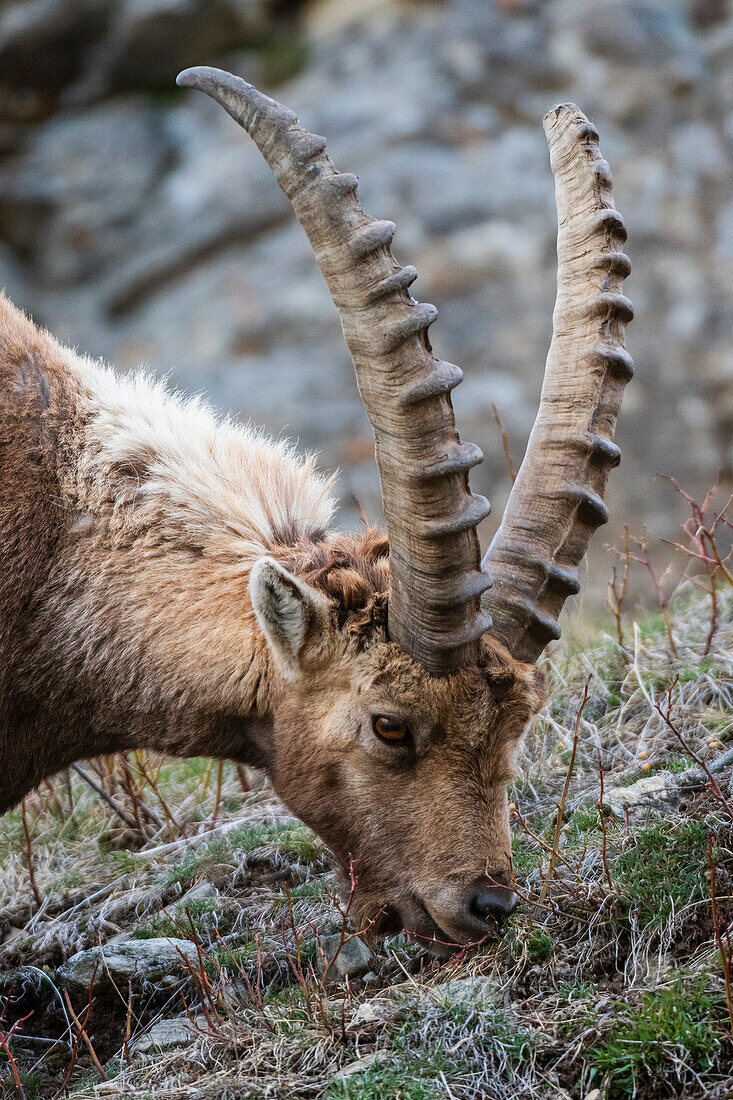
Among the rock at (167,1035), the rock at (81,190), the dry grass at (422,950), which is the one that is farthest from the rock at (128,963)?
the rock at (81,190)

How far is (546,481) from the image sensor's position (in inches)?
187

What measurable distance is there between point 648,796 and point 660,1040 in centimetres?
157

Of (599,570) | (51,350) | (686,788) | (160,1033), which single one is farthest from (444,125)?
(160,1033)

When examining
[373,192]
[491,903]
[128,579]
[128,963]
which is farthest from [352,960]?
[373,192]

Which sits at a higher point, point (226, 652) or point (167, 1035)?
point (226, 652)

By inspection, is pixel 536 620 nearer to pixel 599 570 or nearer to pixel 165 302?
pixel 599 570

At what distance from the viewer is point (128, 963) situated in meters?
4.95

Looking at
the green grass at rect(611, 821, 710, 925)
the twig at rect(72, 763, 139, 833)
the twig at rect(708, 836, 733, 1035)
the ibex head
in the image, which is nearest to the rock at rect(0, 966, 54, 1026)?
the twig at rect(72, 763, 139, 833)

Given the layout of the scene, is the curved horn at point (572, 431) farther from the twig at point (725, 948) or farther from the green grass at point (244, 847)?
the green grass at point (244, 847)

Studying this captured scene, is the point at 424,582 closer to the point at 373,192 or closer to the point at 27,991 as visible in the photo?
the point at 27,991

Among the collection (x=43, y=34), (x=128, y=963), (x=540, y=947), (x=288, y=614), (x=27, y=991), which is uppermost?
(x=43, y=34)

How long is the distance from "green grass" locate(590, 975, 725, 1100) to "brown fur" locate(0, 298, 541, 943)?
0.87m

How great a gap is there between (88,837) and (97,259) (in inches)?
436

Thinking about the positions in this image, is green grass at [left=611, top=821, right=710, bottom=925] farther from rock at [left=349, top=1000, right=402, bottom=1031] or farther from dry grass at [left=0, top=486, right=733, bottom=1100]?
rock at [left=349, top=1000, right=402, bottom=1031]
